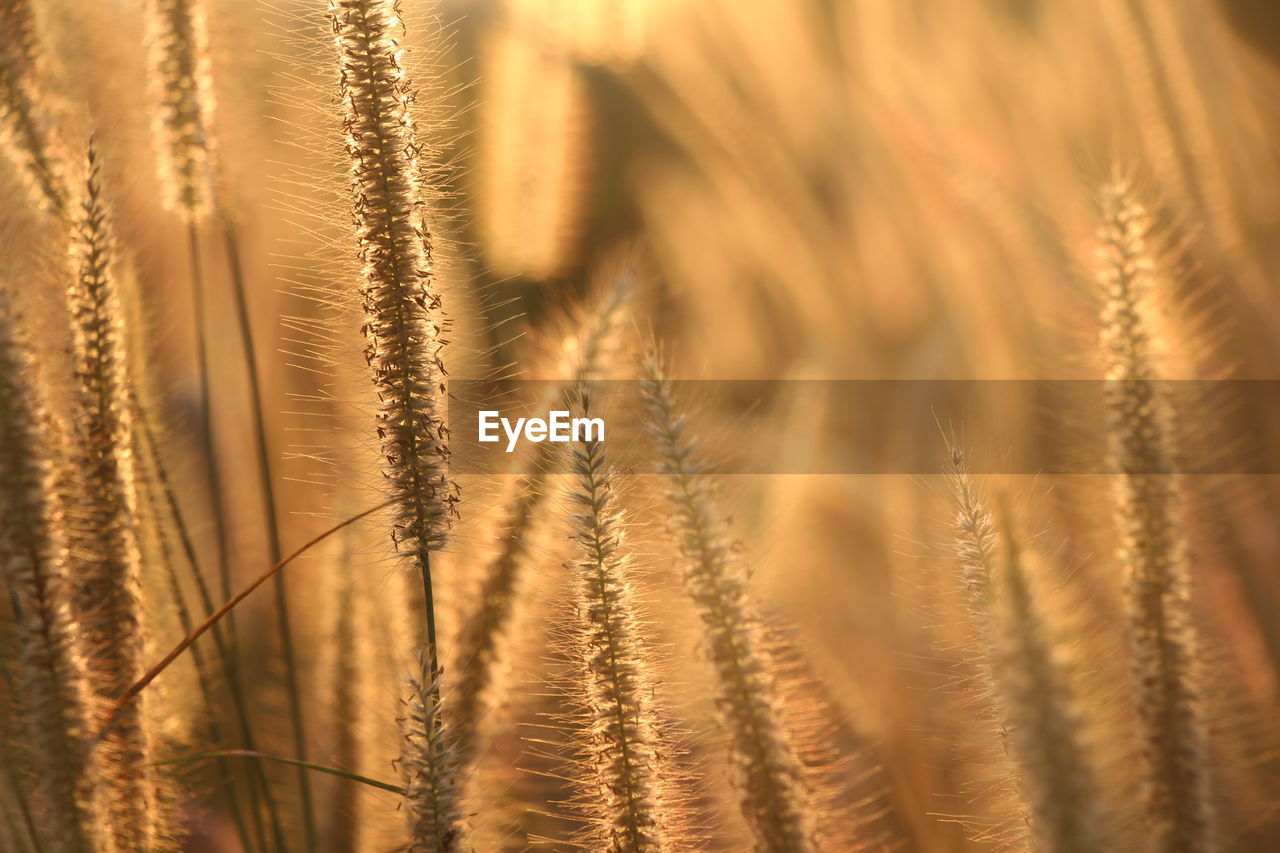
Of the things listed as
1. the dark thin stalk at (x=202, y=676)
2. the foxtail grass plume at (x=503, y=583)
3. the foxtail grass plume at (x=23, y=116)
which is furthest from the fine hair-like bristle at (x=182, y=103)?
the foxtail grass plume at (x=503, y=583)

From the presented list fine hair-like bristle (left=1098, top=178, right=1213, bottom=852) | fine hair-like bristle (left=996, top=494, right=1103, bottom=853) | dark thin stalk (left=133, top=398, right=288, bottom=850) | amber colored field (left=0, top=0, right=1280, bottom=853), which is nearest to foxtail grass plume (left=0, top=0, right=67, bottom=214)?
amber colored field (left=0, top=0, right=1280, bottom=853)

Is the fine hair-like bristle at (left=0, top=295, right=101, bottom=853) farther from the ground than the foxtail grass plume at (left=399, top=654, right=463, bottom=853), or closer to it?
farther from the ground

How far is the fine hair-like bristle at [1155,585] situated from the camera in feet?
2.88

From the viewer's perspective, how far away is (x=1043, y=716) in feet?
2.01

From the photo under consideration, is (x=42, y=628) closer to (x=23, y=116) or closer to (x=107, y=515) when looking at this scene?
(x=107, y=515)

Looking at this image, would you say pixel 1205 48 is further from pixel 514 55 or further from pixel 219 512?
pixel 219 512

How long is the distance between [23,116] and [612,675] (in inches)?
36.5

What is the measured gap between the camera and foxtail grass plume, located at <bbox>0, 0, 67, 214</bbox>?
42.2 inches

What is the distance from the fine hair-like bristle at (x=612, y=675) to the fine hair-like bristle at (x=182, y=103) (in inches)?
26.9

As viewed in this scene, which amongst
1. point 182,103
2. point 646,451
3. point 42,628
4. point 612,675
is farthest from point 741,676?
point 182,103

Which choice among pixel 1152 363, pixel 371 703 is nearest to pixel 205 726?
pixel 371 703

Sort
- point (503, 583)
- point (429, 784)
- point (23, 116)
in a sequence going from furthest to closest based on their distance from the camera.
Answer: point (23, 116) < point (503, 583) < point (429, 784)

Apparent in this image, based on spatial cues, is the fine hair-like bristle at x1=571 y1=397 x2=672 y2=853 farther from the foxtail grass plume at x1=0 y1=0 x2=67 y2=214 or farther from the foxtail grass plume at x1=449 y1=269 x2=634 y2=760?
the foxtail grass plume at x1=0 y1=0 x2=67 y2=214

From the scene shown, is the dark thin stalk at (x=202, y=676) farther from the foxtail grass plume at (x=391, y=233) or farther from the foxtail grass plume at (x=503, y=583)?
the foxtail grass plume at (x=391, y=233)
